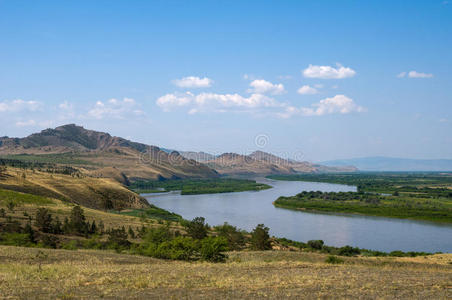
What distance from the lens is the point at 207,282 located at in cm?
1453

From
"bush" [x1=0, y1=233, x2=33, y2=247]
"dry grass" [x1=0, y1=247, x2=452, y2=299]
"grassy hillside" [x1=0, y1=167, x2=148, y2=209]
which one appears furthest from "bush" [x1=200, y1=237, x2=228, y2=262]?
"grassy hillside" [x1=0, y1=167, x2=148, y2=209]

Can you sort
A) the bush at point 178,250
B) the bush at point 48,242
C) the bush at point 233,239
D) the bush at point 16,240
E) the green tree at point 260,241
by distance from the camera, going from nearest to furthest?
1. the bush at point 178,250
2. the bush at point 16,240
3. the bush at point 48,242
4. the green tree at point 260,241
5. the bush at point 233,239

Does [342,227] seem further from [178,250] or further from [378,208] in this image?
[178,250]

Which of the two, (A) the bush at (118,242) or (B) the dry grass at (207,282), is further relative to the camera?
(A) the bush at (118,242)

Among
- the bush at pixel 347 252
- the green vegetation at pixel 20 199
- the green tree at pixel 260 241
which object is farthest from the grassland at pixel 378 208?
the green vegetation at pixel 20 199

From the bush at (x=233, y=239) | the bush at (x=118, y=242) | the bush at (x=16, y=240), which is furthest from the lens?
the bush at (x=233, y=239)

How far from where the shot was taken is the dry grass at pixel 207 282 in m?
12.5

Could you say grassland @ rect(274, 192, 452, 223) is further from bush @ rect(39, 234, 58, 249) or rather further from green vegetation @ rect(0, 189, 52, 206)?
bush @ rect(39, 234, 58, 249)

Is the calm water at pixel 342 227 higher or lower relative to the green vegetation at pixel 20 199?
lower

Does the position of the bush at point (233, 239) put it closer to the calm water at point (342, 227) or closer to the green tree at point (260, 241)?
the green tree at point (260, 241)

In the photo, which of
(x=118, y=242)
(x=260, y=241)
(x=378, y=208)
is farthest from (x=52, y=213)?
(x=378, y=208)

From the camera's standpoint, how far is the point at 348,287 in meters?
14.1

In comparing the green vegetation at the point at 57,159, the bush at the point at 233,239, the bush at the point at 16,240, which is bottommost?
the bush at the point at 233,239

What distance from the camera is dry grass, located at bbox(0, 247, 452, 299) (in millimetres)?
12531
